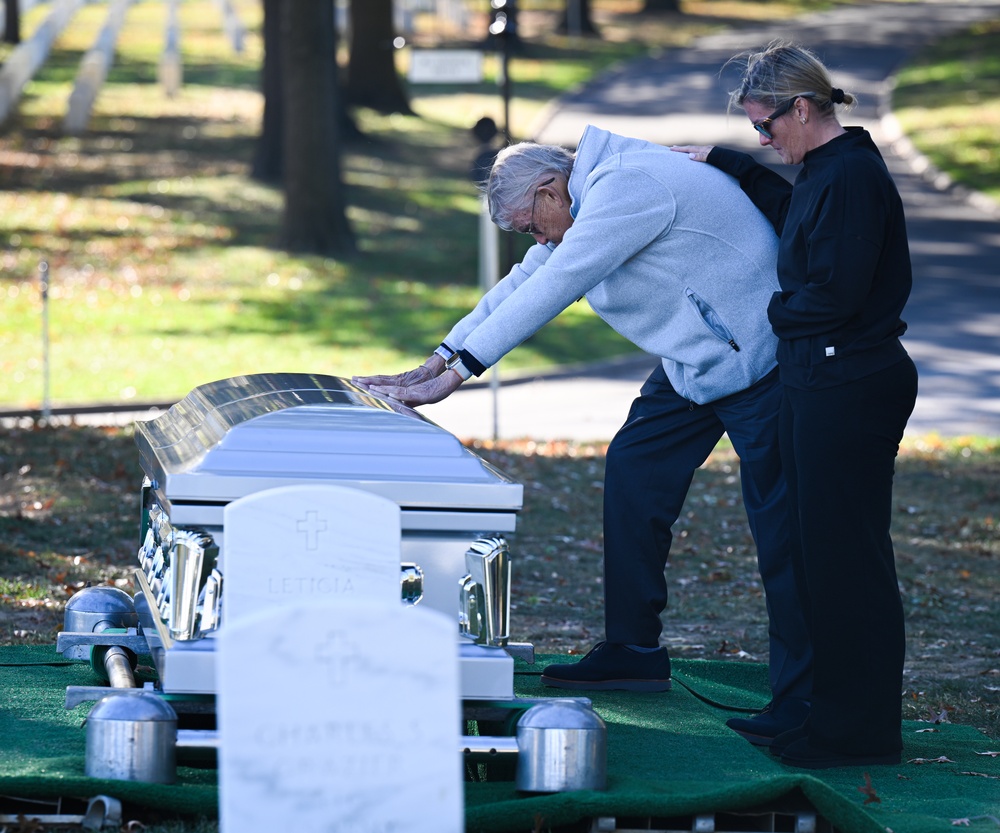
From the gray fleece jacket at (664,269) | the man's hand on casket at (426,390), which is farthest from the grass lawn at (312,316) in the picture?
the gray fleece jacket at (664,269)

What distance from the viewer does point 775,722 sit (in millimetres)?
4750

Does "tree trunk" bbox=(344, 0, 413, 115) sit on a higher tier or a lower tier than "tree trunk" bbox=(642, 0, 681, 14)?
lower

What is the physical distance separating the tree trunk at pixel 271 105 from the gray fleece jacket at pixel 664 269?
16.9 m

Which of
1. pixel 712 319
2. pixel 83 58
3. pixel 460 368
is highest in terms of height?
pixel 83 58

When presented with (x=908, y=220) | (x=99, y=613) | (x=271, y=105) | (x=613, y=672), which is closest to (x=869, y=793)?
(x=613, y=672)

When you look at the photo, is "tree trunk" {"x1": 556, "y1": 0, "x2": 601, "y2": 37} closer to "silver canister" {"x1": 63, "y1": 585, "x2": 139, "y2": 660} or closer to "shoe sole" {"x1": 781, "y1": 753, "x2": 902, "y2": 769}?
"silver canister" {"x1": 63, "y1": 585, "x2": 139, "y2": 660}

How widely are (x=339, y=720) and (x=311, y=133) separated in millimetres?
16272

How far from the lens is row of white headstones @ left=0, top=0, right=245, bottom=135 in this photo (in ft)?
86.4

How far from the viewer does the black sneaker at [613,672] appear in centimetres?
525

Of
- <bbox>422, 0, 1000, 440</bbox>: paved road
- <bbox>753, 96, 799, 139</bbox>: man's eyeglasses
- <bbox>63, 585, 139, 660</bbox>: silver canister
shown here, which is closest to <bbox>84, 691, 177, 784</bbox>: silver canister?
<bbox>63, 585, 139, 660</bbox>: silver canister

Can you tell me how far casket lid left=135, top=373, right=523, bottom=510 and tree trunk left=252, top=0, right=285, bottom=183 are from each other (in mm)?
17117

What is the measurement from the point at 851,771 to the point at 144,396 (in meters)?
9.99

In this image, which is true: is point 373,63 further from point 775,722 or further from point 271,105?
point 775,722

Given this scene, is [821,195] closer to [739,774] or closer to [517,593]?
[739,774]
